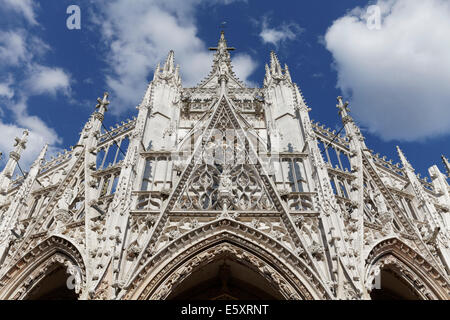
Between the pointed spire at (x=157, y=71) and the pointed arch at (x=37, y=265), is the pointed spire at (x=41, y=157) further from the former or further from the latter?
the pointed spire at (x=157, y=71)

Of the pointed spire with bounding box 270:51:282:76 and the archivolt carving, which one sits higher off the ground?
the pointed spire with bounding box 270:51:282:76

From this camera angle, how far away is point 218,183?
13234 mm

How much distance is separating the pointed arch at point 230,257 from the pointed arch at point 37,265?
8.48 ft

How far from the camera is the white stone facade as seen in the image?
10.0 metres

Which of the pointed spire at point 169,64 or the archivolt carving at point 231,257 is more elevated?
the pointed spire at point 169,64

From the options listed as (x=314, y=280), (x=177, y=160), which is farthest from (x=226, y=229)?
(x=177, y=160)

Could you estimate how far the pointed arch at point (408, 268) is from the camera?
11086mm

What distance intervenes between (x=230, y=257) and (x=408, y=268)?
5985mm

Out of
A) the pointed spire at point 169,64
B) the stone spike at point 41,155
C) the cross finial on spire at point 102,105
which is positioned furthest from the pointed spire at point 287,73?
the stone spike at point 41,155

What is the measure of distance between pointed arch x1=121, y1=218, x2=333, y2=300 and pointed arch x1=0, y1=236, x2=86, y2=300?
258cm

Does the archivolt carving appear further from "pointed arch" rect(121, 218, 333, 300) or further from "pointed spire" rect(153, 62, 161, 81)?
"pointed spire" rect(153, 62, 161, 81)

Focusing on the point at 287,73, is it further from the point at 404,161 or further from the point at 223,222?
the point at 223,222

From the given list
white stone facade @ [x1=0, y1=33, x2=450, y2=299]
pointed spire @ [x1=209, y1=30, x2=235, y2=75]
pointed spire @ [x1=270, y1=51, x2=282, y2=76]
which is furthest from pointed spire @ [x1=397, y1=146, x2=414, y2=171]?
pointed spire @ [x1=209, y1=30, x2=235, y2=75]
